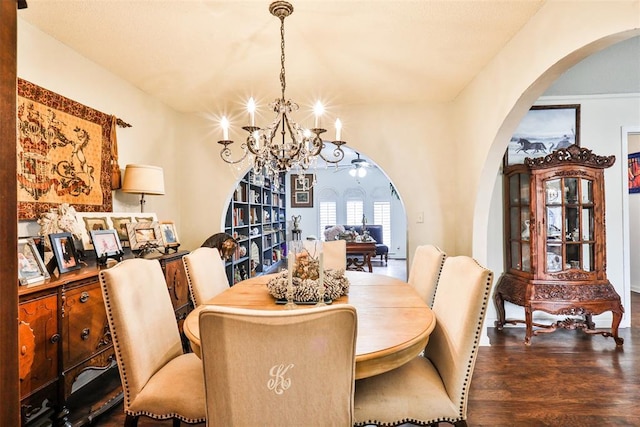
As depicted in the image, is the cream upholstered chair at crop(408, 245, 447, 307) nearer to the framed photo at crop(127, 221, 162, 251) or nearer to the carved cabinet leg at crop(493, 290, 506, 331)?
the carved cabinet leg at crop(493, 290, 506, 331)

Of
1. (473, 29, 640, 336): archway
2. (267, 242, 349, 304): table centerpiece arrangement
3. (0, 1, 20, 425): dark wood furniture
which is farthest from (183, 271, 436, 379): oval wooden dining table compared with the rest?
(473, 29, 640, 336): archway

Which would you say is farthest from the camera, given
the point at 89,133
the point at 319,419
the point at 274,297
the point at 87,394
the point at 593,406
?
the point at 89,133

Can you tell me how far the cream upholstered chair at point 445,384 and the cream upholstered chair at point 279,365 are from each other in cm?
39

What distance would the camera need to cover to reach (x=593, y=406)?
7.17ft

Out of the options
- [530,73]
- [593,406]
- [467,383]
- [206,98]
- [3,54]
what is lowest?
[593,406]

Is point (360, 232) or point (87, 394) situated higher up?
point (360, 232)

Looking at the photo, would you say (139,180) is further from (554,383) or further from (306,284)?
(554,383)

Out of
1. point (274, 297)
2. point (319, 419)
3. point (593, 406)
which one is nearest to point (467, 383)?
point (319, 419)

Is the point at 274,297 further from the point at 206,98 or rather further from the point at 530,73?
the point at 206,98

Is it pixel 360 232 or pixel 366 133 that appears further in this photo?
pixel 360 232

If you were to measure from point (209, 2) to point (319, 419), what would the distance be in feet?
7.20

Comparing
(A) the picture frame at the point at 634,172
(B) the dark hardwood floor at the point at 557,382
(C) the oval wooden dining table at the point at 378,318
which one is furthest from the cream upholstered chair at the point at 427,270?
(A) the picture frame at the point at 634,172

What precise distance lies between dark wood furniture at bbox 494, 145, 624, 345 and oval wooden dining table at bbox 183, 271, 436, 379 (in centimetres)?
170

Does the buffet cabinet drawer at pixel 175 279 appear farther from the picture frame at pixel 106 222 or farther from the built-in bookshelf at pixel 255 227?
the built-in bookshelf at pixel 255 227
